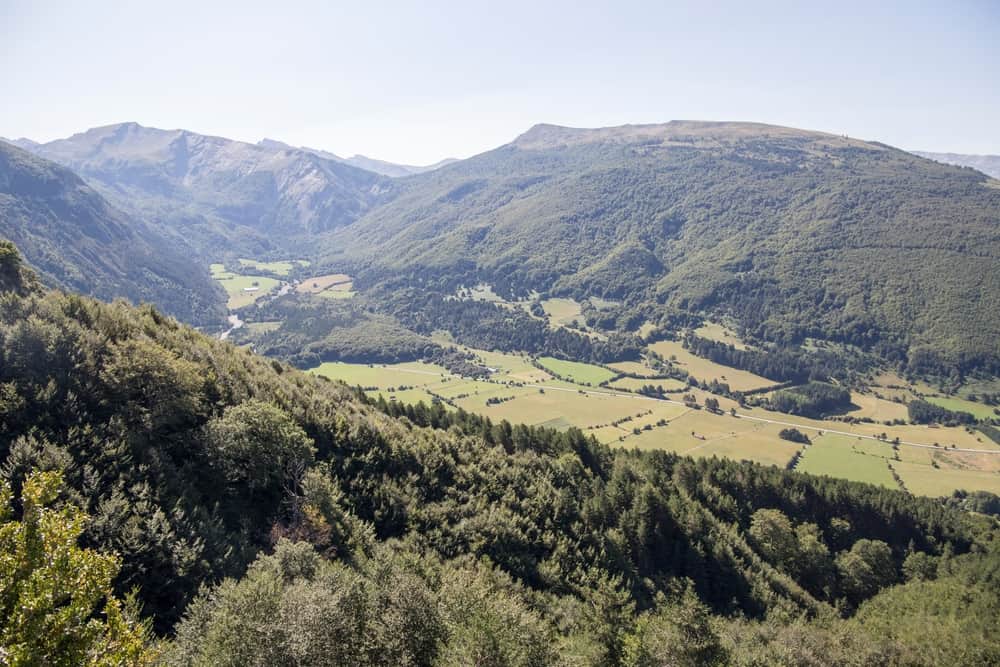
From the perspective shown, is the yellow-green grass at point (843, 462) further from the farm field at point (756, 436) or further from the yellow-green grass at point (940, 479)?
the yellow-green grass at point (940, 479)

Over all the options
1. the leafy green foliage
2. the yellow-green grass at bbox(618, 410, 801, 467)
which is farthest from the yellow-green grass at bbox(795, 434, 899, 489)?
the leafy green foliage

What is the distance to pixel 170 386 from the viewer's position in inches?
1917

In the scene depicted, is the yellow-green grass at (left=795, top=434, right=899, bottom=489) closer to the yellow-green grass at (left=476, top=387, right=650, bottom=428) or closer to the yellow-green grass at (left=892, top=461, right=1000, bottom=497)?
the yellow-green grass at (left=892, top=461, right=1000, bottom=497)

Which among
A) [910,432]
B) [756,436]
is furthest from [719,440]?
[910,432]

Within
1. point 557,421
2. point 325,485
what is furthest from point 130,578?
point 557,421

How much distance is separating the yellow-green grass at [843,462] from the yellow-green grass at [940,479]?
13.6ft

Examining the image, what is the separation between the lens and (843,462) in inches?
5851

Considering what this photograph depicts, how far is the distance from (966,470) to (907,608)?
108497mm

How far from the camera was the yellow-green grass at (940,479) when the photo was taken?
132 meters

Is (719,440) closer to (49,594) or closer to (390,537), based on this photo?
(390,537)

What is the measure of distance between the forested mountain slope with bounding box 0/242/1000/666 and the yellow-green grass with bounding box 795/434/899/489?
1868 inches

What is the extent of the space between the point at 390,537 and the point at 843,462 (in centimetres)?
14692

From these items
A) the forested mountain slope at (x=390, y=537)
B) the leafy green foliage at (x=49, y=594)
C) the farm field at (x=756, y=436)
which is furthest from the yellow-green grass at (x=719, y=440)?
the leafy green foliage at (x=49, y=594)

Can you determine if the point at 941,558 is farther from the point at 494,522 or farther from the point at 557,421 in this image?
the point at 557,421
